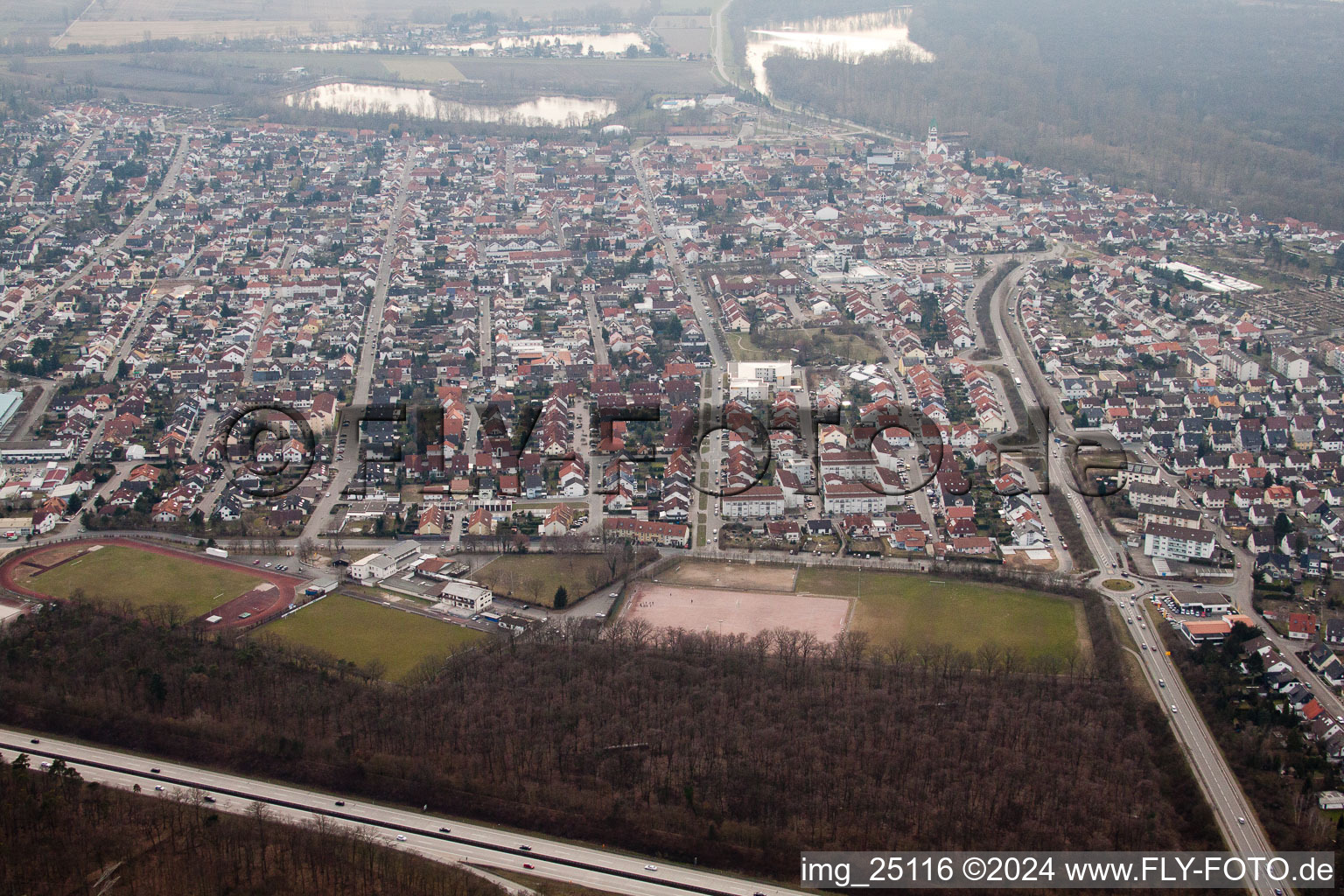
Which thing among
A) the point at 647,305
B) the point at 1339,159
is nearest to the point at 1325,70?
the point at 1339,159

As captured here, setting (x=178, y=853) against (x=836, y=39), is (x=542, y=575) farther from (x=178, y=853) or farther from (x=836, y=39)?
(x=836, y=39)

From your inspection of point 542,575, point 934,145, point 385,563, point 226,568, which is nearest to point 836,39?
point 934,145

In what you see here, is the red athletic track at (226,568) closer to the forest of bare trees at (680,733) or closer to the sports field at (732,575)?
the forest of bare trees at (680,733)

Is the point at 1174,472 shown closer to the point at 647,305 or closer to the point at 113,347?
the point at 647,305

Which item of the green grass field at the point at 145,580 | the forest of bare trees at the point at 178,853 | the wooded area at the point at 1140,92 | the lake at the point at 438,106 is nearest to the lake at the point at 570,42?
the wooded area at the point at 1140,92

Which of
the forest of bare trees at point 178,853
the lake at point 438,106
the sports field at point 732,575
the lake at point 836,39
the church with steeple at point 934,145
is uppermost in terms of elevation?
the lake at point 836,39

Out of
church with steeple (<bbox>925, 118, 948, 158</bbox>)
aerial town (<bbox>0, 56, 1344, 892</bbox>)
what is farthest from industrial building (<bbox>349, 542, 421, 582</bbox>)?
church with steeple (<bbox>925, 118, 948, 158</bbox>)

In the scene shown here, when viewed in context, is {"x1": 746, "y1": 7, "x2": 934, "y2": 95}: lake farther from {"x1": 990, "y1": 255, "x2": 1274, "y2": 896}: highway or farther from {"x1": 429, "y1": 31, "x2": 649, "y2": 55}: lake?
{"x1": 990, "y1": 255, "x2": 1274, "y2": 896}: highway
